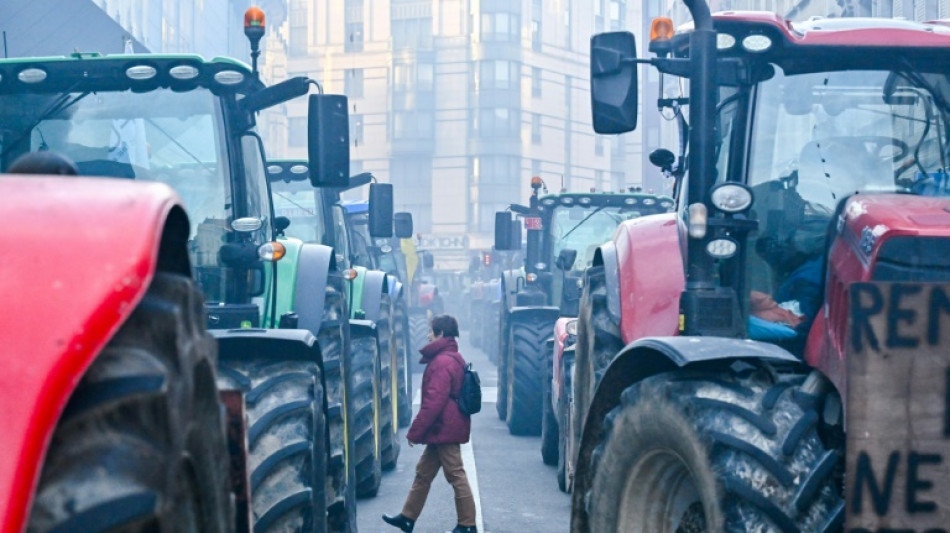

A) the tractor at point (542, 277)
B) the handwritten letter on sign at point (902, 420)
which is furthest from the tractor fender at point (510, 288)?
the handwritten letter on sign at point (902, 420)

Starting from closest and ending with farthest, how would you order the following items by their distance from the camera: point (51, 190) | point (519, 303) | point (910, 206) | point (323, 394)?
point (51, 190), point (910, 206), point (323, 394), point (519, 303)

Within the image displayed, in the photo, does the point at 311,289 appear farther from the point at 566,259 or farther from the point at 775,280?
the point at 566,259

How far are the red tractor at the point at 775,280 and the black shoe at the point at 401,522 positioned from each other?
10.5 feet

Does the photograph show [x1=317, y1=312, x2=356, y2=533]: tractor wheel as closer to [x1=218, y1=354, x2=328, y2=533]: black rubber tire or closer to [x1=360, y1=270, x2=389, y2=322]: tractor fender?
[x1=218, y1=354, x2=328, y2=533]: black rubber tire

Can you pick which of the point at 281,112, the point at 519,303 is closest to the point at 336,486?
the point at 519,303

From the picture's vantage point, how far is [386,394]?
1220 centimetres

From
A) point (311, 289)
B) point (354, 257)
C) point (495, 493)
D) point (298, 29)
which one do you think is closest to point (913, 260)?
point (311, 289)

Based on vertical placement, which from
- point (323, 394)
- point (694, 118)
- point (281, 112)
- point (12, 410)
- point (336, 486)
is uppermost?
point (281, 112)

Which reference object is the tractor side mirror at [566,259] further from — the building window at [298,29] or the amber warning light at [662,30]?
the building window at [298,29]

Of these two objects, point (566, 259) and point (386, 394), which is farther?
point (566, 259)

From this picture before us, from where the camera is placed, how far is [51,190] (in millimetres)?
2701

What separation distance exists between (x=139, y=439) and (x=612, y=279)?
16.5ft

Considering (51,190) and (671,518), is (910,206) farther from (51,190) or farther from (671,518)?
(51,190)

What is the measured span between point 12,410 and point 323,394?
386 centimetres
